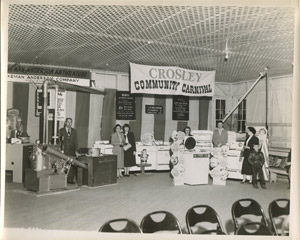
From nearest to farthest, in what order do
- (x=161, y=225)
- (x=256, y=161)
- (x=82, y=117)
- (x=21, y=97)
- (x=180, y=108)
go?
(x=161, y=225)
(x=21, y=97)
(x=256, y=161)
(x=180, y=108)
(x=82, y=117)

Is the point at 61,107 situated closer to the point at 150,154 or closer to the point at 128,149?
the point at 128,149

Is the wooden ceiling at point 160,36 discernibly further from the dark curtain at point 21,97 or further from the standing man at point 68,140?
the standing man at point 68,140

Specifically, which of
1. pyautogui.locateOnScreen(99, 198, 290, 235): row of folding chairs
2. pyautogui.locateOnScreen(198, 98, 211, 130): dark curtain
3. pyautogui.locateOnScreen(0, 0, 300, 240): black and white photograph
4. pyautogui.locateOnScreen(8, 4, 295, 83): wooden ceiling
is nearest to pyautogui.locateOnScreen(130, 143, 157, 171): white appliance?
pyautogui.locateOnScreen(0, 0, 300, 240): black and white photograph

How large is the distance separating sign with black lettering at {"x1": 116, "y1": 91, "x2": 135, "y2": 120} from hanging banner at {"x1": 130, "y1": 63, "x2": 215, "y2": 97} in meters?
2.09

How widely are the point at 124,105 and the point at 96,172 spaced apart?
152cm

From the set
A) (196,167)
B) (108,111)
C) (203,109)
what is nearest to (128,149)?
(108,111)

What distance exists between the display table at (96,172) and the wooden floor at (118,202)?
17 centimetres

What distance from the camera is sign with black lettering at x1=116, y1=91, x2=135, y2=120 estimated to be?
6199 millimetres

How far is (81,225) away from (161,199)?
4.74 feet

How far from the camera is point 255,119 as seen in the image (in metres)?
4.58

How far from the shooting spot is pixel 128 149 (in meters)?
6.55

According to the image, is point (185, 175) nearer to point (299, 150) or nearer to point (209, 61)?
point (209, 61)

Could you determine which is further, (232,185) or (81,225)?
(232,185)

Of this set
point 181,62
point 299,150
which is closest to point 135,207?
point 181,62
